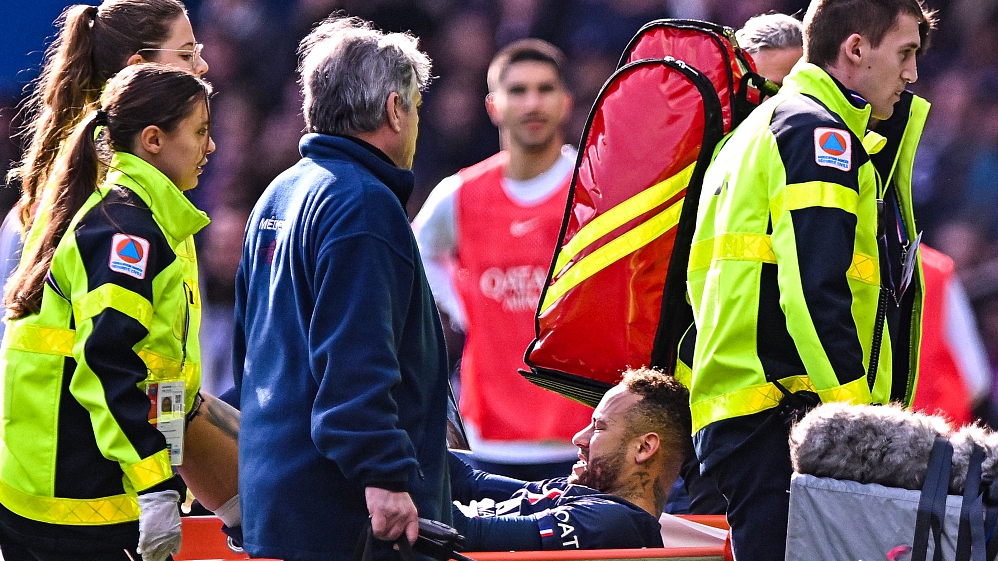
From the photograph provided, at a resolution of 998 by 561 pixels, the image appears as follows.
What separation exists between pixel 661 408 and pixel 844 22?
118 centimetres

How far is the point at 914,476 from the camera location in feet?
8.52

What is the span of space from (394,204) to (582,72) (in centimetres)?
450

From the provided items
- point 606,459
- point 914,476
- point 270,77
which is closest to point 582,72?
point 270,77

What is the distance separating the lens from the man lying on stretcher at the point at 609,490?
356 centimetres

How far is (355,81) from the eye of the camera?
114 inches

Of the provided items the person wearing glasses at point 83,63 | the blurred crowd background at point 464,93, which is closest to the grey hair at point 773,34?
the person wearing glasses at point 83,63

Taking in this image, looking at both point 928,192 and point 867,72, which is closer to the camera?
point 867,72

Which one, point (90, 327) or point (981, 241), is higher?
point (981, 241)

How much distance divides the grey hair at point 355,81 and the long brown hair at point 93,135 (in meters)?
0.62

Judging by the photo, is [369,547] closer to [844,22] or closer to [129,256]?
[129,256]

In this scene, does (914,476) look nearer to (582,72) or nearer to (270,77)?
(582,72)

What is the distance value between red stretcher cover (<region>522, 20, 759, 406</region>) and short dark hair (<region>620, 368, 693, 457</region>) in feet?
0.12

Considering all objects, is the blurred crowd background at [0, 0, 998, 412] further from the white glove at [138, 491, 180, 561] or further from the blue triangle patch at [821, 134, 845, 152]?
the blue triangle patch at [821, 134, 845, 152]

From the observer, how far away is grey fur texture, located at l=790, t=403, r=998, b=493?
8.52 ft
